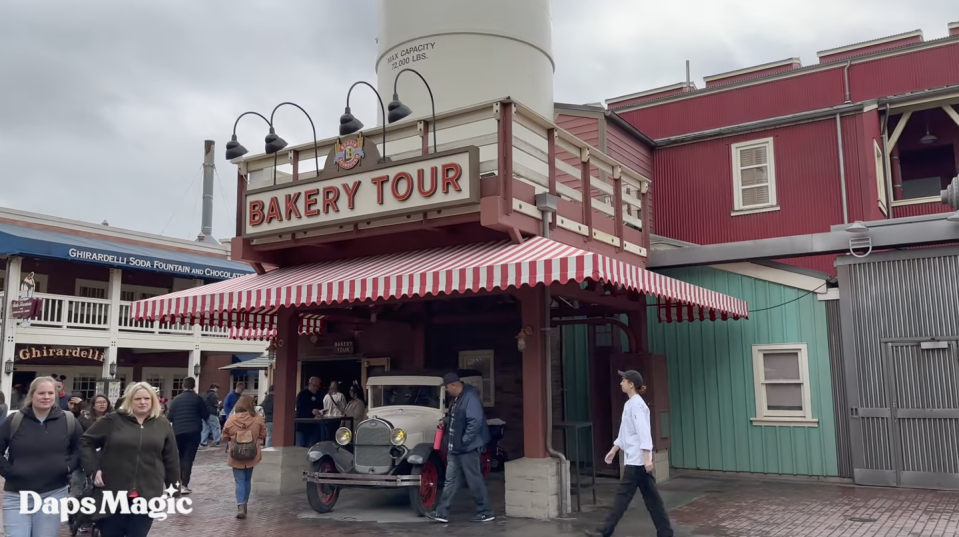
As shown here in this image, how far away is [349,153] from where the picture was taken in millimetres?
10969

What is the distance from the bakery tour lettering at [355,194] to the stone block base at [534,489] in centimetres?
355

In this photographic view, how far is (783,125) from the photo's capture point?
55.6 ft

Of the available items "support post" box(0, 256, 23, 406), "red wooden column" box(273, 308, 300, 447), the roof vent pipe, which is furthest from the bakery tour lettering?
the roof vent pipe

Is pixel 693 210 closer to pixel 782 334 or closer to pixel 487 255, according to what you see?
pixel 782 334

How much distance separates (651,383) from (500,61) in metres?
6.26

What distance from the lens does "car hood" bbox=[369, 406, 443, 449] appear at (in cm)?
1046

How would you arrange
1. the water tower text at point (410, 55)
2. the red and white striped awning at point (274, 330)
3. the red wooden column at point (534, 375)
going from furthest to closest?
the red and white striped awning at point (274, 330) → the water tower text at point (410, 55) → the red wooden column at point (534, 375)

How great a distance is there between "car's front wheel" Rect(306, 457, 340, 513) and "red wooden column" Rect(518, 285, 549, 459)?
8.59 feet

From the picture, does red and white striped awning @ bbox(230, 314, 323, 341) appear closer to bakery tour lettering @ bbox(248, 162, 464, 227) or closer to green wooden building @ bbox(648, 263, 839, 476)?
bakery tour lettering @ bbox(248, 162, 464, 227)

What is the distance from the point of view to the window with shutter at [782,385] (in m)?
12.5

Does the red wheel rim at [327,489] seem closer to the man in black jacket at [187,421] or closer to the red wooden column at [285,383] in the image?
the red wooden column at [285,383]

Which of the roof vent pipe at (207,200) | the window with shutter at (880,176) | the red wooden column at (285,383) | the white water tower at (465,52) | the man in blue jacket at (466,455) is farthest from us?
the roof vent pipe at (207,200)

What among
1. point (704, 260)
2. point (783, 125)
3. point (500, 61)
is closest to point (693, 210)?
point (783, 125)
